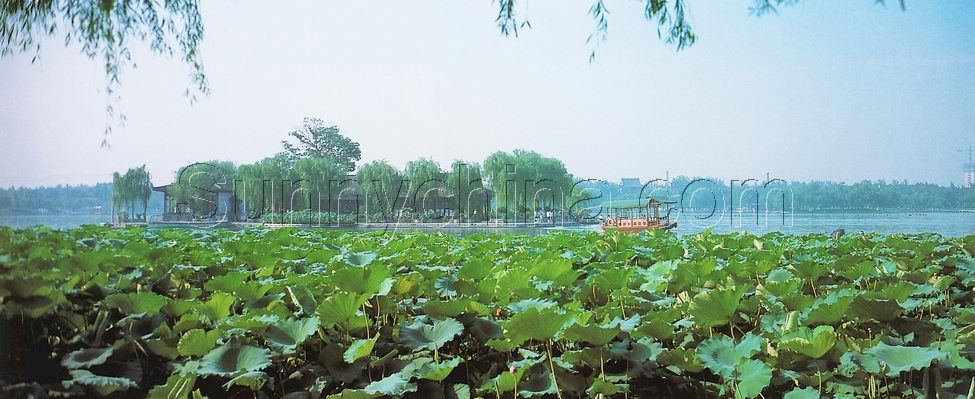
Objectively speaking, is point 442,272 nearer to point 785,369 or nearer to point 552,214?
point 785,369

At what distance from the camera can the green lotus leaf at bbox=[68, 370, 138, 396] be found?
58cm

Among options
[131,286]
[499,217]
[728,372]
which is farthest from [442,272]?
[499,217]

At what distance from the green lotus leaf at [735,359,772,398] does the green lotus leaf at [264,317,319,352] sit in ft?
1.37

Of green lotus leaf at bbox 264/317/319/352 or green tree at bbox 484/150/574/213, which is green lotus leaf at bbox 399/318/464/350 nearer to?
green lotus leaf at bbox 264/317/319/352

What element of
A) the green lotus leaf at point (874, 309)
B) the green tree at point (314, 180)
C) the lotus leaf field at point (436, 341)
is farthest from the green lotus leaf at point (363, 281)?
the green tree at point (314, 180)

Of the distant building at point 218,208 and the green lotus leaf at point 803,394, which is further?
the distant building at point 218,208

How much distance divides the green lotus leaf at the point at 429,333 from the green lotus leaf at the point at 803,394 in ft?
1.05

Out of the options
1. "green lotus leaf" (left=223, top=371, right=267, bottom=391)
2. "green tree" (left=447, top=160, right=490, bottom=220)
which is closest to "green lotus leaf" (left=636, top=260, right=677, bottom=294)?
"green lotus leaf" (left=223, top=371, right=267, bottom=391)

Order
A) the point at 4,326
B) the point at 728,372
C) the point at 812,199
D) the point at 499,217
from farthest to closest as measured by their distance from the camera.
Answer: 1. the point at 499,217
2. the point at 812,199
3. the point at 4,326
4. the point at 728,372

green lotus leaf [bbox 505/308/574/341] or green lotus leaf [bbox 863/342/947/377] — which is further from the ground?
green lotus leaf [bbox 505/308/574/341]

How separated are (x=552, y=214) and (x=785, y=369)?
1978 centimetres

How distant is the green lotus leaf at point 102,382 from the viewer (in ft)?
1.92

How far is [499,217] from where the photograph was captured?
750 inches

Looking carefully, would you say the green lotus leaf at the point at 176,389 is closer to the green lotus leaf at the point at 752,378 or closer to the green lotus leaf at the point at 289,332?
the green lotus leaf at the point at 289,332
